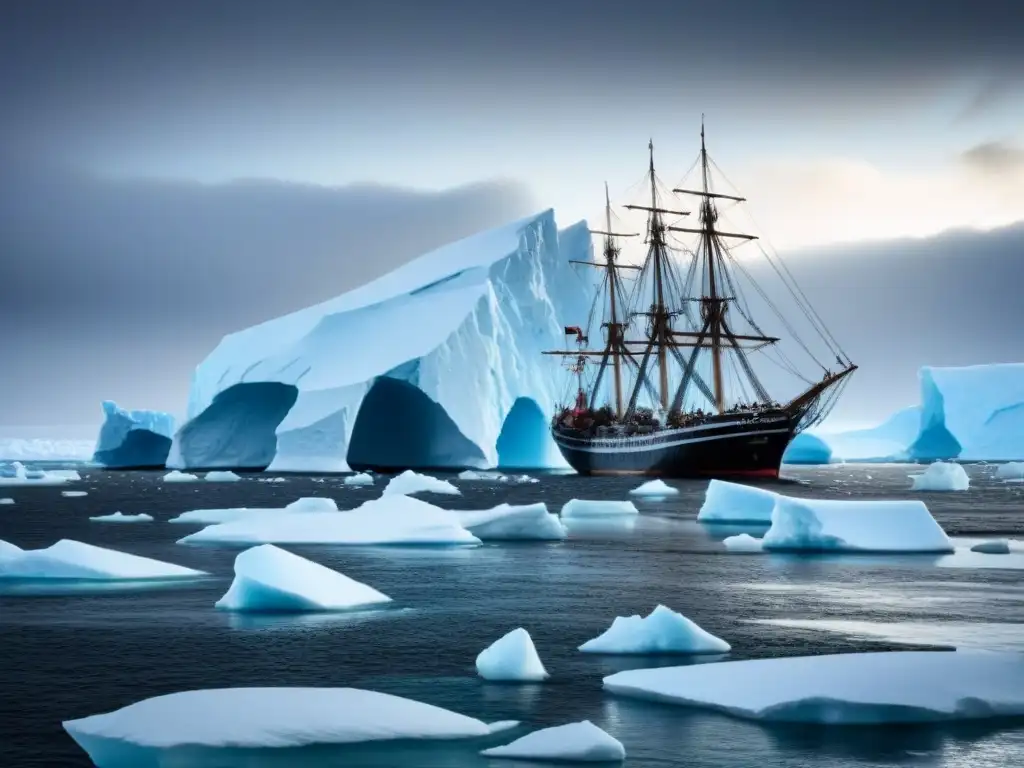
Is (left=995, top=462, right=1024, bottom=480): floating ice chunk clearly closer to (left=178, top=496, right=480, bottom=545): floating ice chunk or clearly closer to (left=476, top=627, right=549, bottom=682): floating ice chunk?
(left=178, top=496, right=480, bottom=545): floating ice chunk

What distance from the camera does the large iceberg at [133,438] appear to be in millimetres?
66938

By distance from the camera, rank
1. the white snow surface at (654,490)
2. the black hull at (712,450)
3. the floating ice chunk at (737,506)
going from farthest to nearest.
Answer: the black hull at (712,450)
the white snow surface at (654,490)
the floating ice chunk at (737,506)

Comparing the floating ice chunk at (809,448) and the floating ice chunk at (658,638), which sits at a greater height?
the floating ice chunk at (809,448)

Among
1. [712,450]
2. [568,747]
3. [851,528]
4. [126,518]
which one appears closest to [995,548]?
[851,528]

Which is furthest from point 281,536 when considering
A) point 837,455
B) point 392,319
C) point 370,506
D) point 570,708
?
point 837,455

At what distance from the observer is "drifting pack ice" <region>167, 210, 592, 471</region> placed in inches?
1934

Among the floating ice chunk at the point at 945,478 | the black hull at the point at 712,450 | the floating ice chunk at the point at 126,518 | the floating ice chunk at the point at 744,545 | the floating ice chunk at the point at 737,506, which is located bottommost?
the floating ice chunk at the point at 744,545

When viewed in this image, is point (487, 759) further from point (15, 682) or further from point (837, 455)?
point (837, 455)

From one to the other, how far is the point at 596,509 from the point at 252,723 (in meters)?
21.9

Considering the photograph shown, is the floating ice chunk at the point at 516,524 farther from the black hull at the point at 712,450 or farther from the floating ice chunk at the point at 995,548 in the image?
the black hull at the point at 712,450

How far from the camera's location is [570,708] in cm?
764

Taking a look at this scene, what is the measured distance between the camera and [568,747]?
6355 mm

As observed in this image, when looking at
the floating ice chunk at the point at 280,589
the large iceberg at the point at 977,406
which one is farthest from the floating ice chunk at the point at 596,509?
the large iceberg at the point at 977,406

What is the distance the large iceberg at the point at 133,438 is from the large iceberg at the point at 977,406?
46.0 m
